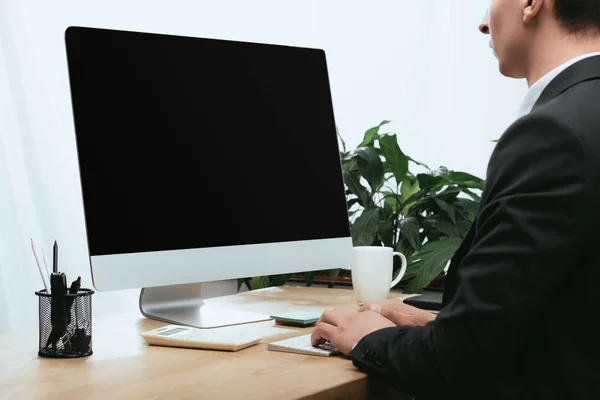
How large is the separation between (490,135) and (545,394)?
6.42 feet

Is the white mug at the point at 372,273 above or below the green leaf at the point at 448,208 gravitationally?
below

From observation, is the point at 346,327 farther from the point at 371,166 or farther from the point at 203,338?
the point at 371,166

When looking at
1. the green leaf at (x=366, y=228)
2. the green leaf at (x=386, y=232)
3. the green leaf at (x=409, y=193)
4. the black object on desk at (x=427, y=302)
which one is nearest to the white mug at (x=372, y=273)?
the black object on desk at (x=427, y=302)

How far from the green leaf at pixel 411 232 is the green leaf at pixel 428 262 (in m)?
0.04

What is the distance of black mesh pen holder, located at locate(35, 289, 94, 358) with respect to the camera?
1.08 meters

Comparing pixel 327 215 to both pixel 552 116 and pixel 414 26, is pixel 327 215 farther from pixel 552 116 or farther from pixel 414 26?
pixel 414 26

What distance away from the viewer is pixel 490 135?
272cm

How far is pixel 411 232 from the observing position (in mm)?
2102

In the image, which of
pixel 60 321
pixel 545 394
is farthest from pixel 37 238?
pixel 545 394

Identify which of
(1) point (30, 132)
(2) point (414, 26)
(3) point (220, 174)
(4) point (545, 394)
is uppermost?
(2) point (414, 26)

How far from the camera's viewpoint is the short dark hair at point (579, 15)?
1.05 metres

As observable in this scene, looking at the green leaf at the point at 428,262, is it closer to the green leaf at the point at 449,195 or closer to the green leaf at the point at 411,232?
the green leaf at the point at 411,232

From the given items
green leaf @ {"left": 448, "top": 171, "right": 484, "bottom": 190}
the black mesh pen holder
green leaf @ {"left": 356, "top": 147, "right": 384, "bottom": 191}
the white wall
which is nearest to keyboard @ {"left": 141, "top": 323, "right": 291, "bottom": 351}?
the black mesh pen holder

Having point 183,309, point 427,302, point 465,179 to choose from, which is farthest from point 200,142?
point 465,179
